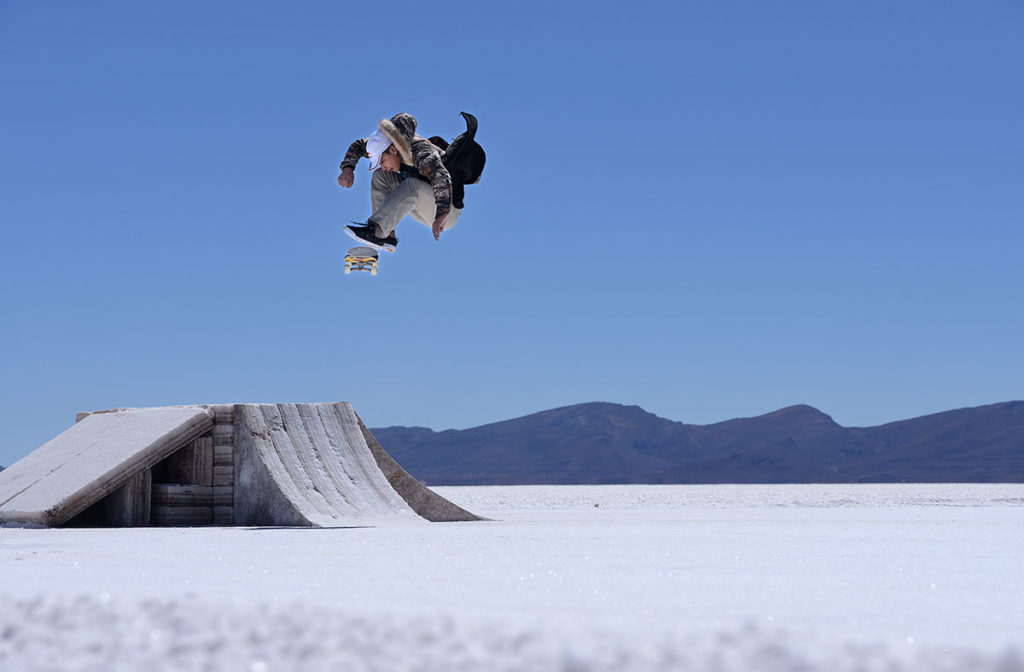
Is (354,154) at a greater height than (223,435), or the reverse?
(354,154)

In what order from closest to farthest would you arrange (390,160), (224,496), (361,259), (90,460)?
1. (361,259)
2. (390,160)
3. (90,460)
4. (224,496)

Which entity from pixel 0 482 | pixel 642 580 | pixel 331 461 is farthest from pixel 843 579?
pixel 0 482

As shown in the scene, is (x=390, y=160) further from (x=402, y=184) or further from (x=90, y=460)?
(x=90, y=460)

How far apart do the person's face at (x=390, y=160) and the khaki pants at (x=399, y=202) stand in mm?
77

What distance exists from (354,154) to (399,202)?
0.80 metres

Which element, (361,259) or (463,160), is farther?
(463,160)

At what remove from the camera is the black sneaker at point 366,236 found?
7.84 m

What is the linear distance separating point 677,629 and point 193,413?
7937mm

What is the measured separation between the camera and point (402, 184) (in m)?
8.10

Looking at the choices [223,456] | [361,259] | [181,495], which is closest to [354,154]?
[361,259]

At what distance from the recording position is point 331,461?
9.92m

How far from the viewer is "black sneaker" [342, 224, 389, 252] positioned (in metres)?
7.84

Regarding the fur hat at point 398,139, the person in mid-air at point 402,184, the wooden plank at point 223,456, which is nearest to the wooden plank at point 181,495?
the wooden plank at point 223,456

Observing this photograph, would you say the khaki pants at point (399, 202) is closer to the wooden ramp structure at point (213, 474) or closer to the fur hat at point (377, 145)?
the fur hat at point (377, 145)
